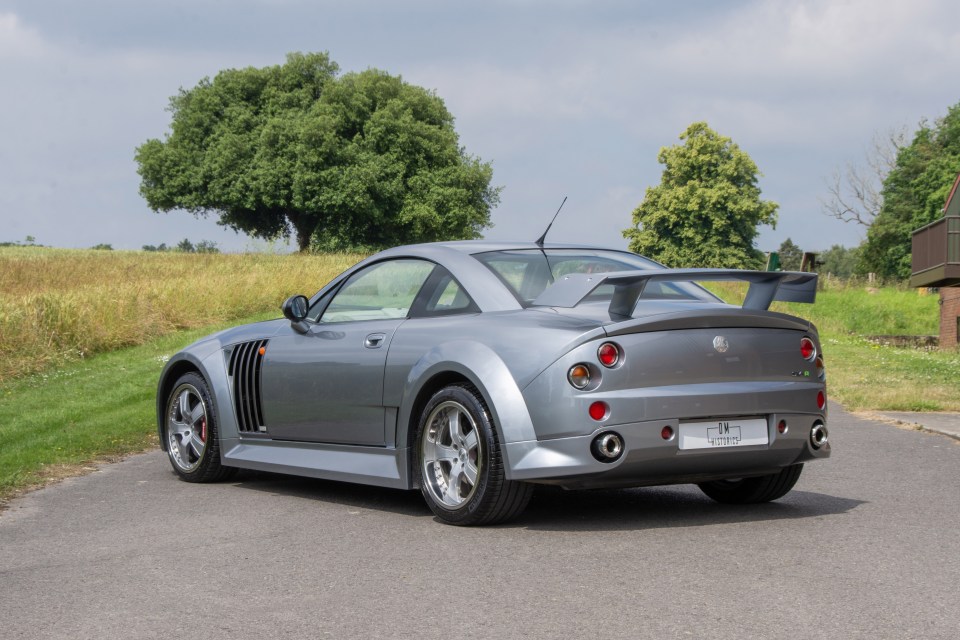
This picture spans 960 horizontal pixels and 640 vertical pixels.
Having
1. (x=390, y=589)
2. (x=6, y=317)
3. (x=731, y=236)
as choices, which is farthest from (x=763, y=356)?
(x=731, y=236)

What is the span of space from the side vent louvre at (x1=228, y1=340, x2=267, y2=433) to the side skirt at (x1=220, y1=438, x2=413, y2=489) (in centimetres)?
13

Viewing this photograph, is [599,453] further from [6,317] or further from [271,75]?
[271,75]

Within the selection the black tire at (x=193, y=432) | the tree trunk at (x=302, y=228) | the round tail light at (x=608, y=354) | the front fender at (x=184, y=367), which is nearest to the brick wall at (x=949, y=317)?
the tree trunk at (x=302, y=228)

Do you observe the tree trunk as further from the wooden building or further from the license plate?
the license plate

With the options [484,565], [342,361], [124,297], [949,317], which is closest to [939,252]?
[949,317]

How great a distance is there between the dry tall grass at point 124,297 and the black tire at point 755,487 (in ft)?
39.0

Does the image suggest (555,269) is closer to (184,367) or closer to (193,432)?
(193,432)

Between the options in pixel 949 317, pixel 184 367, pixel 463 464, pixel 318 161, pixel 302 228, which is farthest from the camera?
pixel 302 228

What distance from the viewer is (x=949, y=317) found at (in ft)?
139

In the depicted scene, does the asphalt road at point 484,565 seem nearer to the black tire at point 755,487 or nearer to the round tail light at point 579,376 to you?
the black tire at point 755,487

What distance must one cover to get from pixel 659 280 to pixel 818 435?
1354mm

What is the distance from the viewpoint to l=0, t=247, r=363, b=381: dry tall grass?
1836cm

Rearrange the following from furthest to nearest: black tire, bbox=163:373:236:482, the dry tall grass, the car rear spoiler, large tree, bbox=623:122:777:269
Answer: large tree, bbox=623:122:777:269 → the dry tall grass → black tire, bbox=163:373:236:482 → the car rear spoiler

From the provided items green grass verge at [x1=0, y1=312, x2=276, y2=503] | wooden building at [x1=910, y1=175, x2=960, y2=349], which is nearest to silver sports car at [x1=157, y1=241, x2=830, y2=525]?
green grass verge at [x1=0, y1=312, x2=276, y2=503]
